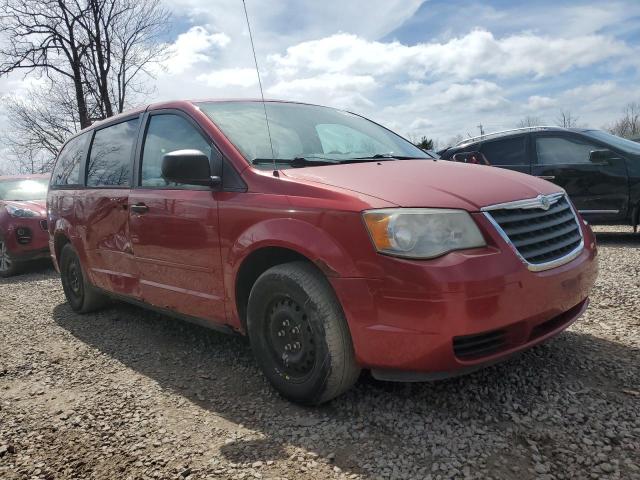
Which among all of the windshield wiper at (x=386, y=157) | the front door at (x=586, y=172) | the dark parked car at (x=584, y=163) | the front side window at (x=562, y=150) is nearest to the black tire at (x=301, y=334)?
the windshield wiper at (x=386, y=157)

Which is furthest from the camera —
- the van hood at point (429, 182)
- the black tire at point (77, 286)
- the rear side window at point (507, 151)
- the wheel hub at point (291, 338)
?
the rear side window at point (507, 151)

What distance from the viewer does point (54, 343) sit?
13.2 ft

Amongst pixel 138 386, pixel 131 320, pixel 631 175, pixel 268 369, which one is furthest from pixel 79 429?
pixel 631 175

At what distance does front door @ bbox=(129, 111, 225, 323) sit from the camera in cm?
297

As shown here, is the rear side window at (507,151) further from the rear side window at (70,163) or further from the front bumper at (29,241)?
the front bumper at (29,241)

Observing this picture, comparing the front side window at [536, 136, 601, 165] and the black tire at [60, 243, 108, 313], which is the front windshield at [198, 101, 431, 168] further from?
the front side window at [536, 136, 601, 165]

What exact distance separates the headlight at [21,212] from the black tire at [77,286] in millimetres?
3148

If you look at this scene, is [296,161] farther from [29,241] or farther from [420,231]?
[29,241]

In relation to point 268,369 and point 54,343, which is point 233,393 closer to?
point 268,369

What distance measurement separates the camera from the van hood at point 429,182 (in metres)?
2.29

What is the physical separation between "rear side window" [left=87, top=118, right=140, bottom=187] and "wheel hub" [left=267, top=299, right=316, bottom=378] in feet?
5.97

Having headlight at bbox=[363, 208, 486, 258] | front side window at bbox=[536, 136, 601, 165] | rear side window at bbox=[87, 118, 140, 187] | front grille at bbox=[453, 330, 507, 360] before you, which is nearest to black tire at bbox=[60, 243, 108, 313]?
rear side window at bbox=[87, 118, 140, 187]

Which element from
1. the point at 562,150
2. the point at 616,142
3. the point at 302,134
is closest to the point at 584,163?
the point at 562,150

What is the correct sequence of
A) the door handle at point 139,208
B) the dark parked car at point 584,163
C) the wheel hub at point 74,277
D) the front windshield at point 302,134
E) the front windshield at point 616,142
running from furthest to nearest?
the front windshield at point 616,142 < the dark parked car at point 584,163 < the wheel hub at point 74,277 < the door handle at point 139,208 < the front windshield at point 302,134
